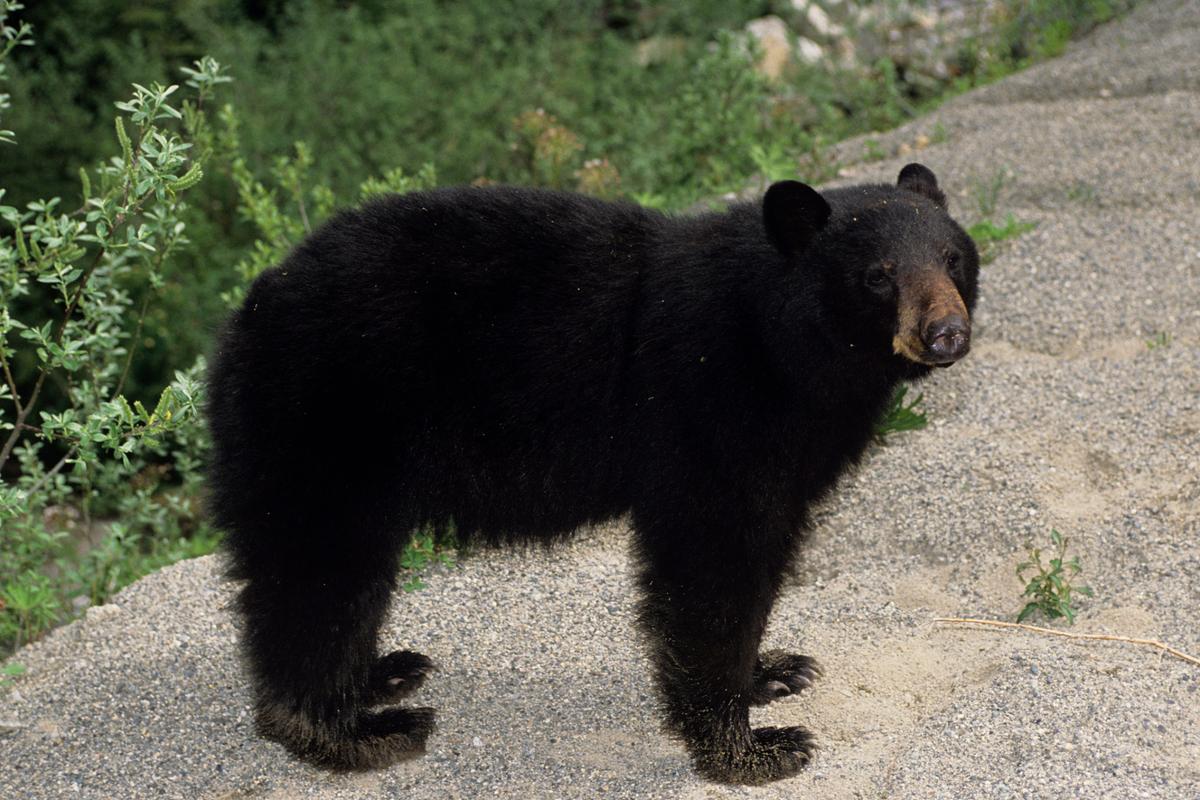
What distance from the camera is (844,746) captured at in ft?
15.0

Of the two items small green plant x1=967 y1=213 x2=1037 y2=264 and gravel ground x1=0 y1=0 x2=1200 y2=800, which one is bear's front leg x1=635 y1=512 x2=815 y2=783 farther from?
small green plant x1=967 y1=213 x2=1037 y2=264

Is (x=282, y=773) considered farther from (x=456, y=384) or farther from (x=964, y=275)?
(x=964, y=275)

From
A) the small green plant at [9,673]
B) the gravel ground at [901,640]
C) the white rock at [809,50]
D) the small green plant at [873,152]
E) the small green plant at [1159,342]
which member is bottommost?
the white rock at [809,50]

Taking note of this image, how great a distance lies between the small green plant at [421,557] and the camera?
5.54 meters

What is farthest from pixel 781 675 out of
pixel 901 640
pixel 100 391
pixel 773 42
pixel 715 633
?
pixel 773 42

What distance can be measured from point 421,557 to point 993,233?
3.75 m

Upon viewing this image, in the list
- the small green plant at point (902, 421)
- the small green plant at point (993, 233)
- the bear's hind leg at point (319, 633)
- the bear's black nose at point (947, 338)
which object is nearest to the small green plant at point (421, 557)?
the bear's hind leg at point (319, 633)

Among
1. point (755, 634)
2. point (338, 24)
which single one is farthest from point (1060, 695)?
point (338, 24)

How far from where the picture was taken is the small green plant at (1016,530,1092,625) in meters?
5.01

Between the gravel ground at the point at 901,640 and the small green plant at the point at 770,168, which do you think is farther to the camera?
the small green plant at the point at 770,168

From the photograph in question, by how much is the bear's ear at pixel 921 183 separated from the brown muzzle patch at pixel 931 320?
574mm

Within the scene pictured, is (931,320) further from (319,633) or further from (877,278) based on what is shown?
(319,633)

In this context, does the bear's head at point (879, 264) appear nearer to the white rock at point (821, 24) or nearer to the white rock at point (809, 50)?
the white rock at point (809, 50)

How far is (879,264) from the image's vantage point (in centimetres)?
399
